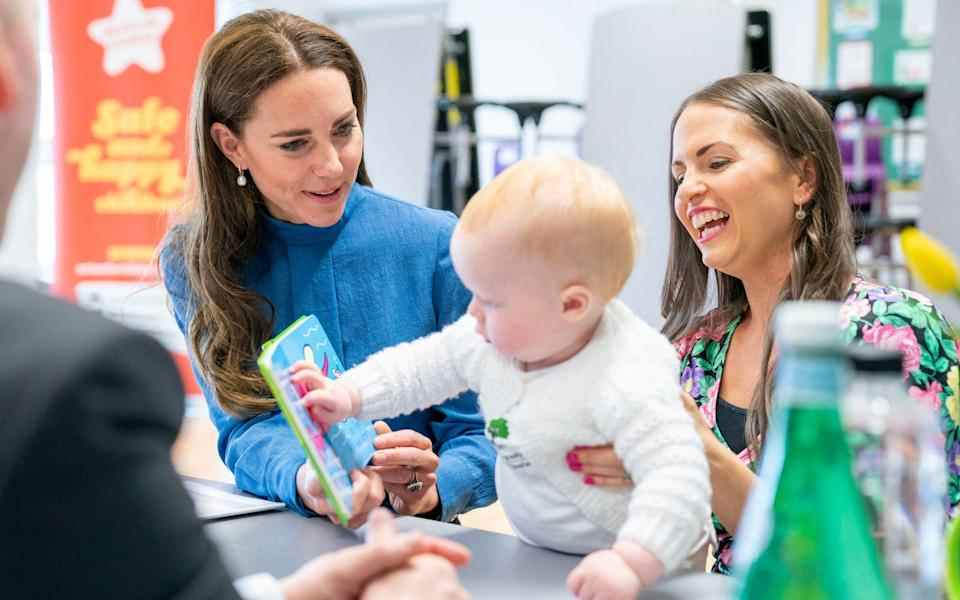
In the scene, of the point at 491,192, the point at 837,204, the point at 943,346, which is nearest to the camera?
the point at 491,192

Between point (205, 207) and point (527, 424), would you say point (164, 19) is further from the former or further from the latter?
point (527, 424)

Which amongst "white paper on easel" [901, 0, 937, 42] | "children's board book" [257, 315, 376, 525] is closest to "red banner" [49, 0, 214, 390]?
"children's board book" [257, 315, 376, 525]

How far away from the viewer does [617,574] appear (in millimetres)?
927

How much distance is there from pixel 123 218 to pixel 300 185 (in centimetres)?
341

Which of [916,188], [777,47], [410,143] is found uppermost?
[777,47]

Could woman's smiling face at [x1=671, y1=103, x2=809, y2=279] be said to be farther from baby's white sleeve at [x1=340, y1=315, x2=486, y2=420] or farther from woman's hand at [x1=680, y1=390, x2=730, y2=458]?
baby's white sleeve at [x1=340, y1=315, x2=486, y2=420]

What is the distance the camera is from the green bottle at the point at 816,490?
1.98 feet

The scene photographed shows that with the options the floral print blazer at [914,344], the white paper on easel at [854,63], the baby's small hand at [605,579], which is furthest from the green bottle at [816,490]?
the white paper on easel at [854,63]

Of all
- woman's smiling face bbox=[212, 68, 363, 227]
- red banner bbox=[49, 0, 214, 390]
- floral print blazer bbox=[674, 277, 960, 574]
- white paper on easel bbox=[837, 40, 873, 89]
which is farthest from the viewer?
white paper on easel bbox=[837, 40, 873, 89]

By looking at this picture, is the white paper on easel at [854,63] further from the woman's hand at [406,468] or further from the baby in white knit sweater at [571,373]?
the baby in white knit sweater at [571,373]

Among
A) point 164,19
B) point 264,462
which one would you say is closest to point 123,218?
point 164,19

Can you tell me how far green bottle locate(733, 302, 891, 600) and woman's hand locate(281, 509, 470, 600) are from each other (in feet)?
1.13

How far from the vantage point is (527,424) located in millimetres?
1132

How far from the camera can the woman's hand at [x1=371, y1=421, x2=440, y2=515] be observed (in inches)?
58.9
